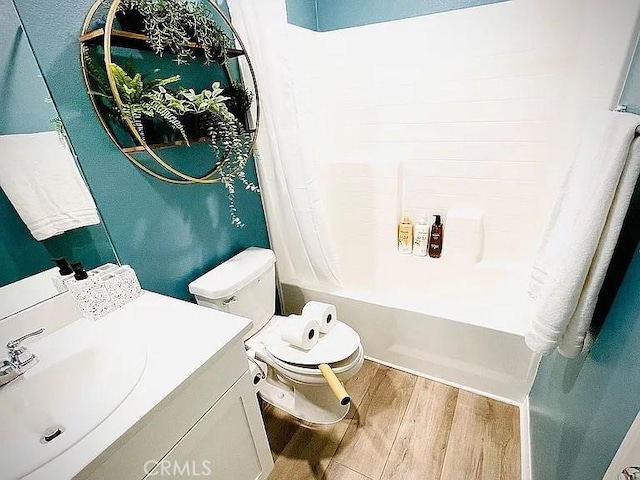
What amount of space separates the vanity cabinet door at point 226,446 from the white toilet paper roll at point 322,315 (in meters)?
0.41

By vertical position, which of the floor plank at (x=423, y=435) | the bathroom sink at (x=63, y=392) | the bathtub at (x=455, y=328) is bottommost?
the floor plank at (x=423, y=435)

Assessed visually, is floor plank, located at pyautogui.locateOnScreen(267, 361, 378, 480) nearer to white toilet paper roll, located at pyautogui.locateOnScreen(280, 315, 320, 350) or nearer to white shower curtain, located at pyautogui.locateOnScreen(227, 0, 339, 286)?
white toilet paper roll, located at pyautogui.locateOnScreen(280, 315, 320, 350)

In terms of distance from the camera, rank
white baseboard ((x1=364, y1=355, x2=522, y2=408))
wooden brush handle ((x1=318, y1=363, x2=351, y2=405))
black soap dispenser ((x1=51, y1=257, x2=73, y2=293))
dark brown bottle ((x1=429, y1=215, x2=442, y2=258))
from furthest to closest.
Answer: dark brown bottle ((x1=429, y1=215, x2=442, y2=258))
white baseboard ((x1=364, y1=355, x2=522, y2=408))
wooden brush handle ((x1=318, y1=363, x2=351, y2=405))
black soap dispenser ((x1=51, y1=257, x2=73, y2=293))

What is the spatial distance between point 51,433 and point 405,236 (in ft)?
5.31

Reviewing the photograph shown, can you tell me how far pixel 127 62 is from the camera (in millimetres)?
1027

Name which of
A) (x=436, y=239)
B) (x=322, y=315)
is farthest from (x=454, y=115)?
(x=322, y=315)

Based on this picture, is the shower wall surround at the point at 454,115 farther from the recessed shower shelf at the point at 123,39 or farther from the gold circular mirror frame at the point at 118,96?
the recessed shower shelf at the point at 123,39

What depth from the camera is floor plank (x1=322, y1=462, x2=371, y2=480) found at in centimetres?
123

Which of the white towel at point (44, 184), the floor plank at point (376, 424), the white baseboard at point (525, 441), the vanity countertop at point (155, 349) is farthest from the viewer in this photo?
the floor plank at point (376, 424)

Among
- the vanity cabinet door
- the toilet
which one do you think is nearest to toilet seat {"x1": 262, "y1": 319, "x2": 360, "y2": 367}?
the toilet

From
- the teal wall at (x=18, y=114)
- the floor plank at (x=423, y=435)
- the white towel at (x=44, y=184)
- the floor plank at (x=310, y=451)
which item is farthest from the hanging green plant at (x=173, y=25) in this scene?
the floor plank at (x=423, y=435)

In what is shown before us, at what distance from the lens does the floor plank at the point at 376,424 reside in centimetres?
129

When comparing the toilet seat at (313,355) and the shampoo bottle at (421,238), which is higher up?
the shampoo bottle at (421,238)

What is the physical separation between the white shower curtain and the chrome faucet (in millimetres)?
1039
